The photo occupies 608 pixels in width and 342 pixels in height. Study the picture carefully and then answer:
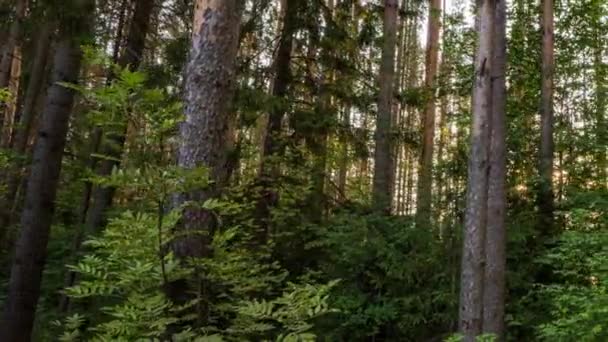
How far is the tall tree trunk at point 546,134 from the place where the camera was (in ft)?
33.8

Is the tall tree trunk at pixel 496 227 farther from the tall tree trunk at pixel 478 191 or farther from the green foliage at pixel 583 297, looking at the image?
the green foliage at pixel 583 297

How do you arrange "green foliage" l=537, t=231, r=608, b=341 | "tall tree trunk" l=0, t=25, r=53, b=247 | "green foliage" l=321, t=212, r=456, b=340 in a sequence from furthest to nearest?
"tall tree trunk" l=0, t=25, r=53, b=247, "green foliage" l=321, t=212, r=456, b=340, "green foliage" l=537, t=231, r=608, b=341

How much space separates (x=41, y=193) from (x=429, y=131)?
1254 cm

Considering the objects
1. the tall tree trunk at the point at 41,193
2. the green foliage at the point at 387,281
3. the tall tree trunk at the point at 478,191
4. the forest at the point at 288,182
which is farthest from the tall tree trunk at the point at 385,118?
the tall tree trunk at the point at 41,193

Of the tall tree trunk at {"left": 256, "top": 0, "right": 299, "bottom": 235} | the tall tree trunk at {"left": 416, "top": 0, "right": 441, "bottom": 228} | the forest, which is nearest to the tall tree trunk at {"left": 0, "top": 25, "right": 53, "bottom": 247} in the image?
the forest

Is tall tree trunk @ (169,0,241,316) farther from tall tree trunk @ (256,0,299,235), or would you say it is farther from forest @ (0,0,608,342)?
tall tree trunk @ (256,0,299,235)

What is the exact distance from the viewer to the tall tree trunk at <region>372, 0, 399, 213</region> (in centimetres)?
1103

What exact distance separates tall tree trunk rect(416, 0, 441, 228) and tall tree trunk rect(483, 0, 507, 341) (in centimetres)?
175

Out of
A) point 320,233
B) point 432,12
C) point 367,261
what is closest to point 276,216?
point 320,233

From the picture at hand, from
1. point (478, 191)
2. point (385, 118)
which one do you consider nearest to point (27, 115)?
point (385, 118)

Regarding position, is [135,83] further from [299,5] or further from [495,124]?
[299,5]

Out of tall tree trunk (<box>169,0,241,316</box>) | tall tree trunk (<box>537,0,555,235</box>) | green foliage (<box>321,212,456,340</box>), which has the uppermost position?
tall tree trunk (<box>537,0,555,235</box>)

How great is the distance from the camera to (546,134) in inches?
434

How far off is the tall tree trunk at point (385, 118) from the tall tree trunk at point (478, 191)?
3.57 metres
